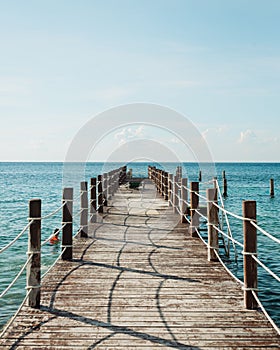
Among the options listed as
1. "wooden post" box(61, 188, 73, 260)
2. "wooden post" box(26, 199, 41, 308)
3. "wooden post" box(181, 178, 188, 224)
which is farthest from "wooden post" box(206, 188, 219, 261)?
"wooden post" box(181, 178, 188, 224)

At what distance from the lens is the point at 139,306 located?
4.45m

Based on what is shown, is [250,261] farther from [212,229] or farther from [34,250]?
[34,250]

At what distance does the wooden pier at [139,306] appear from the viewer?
3621 mm

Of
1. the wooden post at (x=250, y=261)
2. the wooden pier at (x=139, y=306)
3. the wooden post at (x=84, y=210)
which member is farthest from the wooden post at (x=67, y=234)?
the wooden post at (x=250, y=261)

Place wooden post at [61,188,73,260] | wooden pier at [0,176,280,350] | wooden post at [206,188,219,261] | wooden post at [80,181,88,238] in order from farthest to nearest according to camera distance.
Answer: wooden post at [80,181,88,238] < wooden post at [61,188,73,260] < wooden post at [206,188,219,261] < wooden pier at [0,176,280,350]

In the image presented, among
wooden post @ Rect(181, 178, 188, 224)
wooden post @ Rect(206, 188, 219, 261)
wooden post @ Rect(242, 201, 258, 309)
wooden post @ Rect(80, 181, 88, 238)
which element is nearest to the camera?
wooden post @ Rect(242, 201, 258, 309)

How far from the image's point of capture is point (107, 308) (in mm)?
4391

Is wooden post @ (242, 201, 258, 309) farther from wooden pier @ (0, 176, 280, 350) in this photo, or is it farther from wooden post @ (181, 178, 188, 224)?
wooden post @ (181, 178, 188, 224)

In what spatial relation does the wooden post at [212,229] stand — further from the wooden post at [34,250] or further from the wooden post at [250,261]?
the wooden post at [34,250]

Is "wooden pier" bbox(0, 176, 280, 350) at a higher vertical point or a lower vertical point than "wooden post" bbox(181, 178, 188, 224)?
lower

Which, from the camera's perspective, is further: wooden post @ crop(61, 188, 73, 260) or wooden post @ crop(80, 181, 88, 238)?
wooden post @ crop(80, 181, 88, 238)

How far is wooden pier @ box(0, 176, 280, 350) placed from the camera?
362 cm

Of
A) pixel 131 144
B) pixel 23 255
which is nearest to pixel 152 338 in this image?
pixel 23 255

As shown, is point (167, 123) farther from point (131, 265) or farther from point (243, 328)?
point (243, 328)
